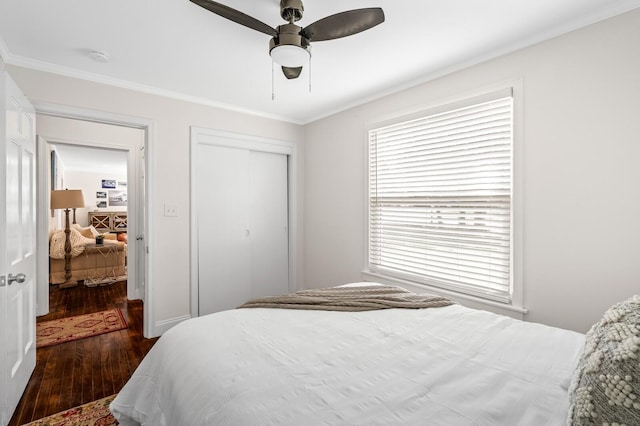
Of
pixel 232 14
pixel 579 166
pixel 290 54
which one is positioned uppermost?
pixel 232 14

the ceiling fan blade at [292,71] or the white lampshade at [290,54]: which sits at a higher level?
the ceiling fan blade at [292,71]

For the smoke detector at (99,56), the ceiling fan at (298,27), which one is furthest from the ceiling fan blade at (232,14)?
the smoke detector at (99,56)

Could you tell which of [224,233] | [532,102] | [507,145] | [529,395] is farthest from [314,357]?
[224,233]

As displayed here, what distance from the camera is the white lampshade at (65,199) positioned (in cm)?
507

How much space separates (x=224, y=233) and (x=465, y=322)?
2796 millimetres

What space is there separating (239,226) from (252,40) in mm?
2206

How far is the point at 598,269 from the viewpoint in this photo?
6.26 feet

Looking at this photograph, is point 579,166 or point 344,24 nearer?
point 344,24

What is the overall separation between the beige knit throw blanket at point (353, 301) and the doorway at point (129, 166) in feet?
5.91

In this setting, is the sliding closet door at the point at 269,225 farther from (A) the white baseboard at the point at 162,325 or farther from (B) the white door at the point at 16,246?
(B) the white door at the point at 16,246

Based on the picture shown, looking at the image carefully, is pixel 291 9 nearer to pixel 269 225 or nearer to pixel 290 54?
pixel 290 54

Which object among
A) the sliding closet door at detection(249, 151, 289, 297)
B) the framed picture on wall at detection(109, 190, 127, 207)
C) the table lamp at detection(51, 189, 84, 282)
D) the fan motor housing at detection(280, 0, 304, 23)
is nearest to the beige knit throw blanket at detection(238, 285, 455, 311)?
the fan motor housing at detection(280, 0, 304, 23)

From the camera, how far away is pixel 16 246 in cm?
202

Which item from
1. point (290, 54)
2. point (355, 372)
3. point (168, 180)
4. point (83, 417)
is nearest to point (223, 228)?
point (168, 180)
